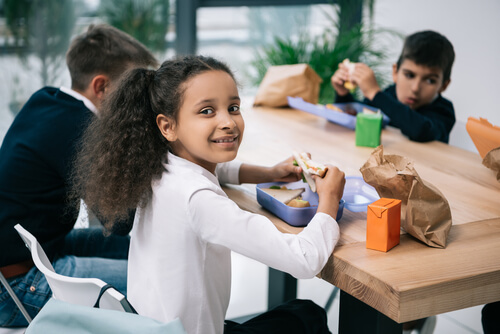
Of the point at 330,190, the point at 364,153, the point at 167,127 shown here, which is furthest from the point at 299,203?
the point at 364,153

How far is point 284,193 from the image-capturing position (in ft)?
4.49

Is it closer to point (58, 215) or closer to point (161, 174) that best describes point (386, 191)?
point (161, 174)

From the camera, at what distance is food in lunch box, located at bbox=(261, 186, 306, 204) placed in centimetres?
133

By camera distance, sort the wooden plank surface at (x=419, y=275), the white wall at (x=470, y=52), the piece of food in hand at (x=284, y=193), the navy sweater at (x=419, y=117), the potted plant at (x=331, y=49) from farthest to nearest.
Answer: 1. the potted plant at (x=331, y=49)
2. the white wall at (x=470, y=52)
3. the navy sweater at (x=419, y=117)
4. the piece of food in hand at (x=284, y=193)
5. the wooden plank surface at (x=419, y=275)

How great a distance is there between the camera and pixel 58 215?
5.25 ft

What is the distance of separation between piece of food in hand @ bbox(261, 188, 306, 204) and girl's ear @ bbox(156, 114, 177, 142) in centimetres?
25

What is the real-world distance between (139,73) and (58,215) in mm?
516

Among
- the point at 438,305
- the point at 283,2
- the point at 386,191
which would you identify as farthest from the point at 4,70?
the point at 438,305

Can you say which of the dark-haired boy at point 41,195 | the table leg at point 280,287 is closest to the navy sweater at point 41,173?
the dark-haired boy at point 41,195

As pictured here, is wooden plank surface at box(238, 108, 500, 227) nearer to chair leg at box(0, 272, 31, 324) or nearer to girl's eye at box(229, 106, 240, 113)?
girl's eye at box(229, 106, 240, 113)

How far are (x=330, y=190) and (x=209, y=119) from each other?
0.30 meters

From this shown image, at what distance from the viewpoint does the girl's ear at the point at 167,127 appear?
4.24 feet

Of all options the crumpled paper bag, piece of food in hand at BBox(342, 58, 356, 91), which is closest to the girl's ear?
the crumpled paper bag

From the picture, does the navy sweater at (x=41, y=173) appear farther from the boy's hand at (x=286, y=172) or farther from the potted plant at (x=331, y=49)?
the potted plant at (x=331, y=49)
